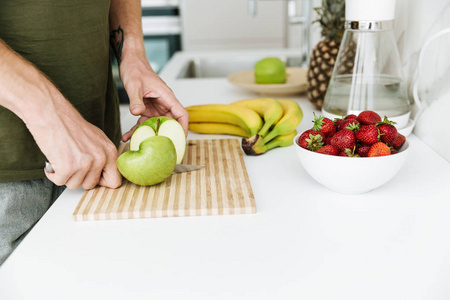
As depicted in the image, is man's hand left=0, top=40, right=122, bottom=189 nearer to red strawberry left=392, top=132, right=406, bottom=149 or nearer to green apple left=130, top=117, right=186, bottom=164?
green apple left=130, top=117, right=186, bottom=164

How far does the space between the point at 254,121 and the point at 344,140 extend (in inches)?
13.1

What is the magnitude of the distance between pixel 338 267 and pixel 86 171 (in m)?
0.43

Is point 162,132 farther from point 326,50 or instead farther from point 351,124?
point 326,50

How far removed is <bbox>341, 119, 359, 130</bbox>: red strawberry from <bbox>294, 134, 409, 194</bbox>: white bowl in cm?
7

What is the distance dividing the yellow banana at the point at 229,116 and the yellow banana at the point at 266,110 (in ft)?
0.07

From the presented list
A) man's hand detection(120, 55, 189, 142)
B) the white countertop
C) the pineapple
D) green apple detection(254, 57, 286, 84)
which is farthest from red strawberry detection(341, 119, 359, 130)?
green apple detection(254, 57, 286, 84)

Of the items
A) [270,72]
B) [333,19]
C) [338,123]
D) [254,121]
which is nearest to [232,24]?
[270,72]

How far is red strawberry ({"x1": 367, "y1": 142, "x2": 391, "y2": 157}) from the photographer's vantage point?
28.2 inches

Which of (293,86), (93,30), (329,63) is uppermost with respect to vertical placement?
(93,30)

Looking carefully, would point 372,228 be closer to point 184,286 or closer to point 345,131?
point 345,131

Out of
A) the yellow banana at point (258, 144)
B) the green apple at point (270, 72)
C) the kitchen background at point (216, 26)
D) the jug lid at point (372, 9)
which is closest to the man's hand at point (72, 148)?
the yellow banana at point (258, 144)

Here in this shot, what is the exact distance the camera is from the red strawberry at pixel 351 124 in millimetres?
→ 756

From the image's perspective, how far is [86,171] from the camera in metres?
0.75

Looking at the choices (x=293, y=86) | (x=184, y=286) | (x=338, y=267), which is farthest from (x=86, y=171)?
(x=293, y=86)
